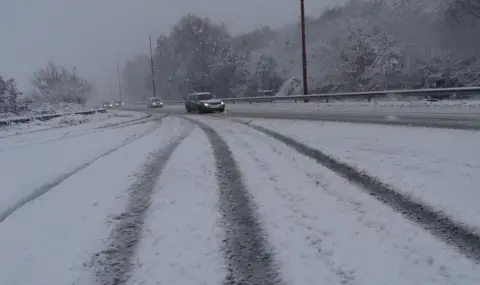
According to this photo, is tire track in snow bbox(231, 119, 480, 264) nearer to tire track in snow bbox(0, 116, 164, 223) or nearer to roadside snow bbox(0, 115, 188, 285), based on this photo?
roadside snow bbox(0, 115, 188, 285)

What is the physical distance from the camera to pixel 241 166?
777 cm

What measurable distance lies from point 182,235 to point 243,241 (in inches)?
26.8

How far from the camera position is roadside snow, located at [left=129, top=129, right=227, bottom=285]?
11.3ft

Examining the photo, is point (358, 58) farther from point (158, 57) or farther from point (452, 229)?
Answer: point (158, 57)

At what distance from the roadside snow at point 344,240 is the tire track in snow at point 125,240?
1423 mm

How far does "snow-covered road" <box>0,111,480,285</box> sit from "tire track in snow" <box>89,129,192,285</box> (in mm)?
18

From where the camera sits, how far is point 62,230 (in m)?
4.66

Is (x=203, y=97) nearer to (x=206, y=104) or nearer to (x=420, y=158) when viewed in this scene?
(x=206, y=104)

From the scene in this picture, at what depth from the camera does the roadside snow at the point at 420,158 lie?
489 cm

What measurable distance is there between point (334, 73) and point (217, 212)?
40.4m

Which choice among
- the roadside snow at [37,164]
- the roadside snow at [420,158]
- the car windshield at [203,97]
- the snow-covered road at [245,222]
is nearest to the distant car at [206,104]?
the car windshield at [203,97]

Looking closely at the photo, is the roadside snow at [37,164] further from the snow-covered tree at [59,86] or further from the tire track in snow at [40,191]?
the snow-covered tree at [59,86]

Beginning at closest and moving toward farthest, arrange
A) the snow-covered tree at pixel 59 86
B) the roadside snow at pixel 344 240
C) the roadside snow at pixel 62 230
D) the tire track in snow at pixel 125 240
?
the roadside snow at pixel 344 240
the tire track in snow at pixel 125 240
the roadside snow at pixel 62 230
the snow-covered tree at pixel 59 86

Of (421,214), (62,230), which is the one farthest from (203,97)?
(421,214)
